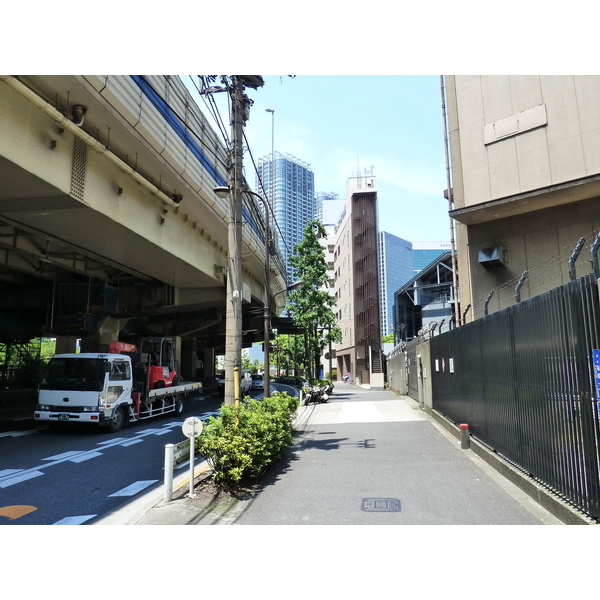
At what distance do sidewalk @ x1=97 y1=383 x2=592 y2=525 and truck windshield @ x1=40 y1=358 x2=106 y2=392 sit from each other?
6.50 m

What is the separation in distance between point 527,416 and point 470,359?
11.9 ft

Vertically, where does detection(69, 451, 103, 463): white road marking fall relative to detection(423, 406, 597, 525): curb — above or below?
below

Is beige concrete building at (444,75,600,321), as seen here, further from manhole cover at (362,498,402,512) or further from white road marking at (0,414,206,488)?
white road marking at (0,414,206,488)

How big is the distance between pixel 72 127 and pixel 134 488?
7.01m

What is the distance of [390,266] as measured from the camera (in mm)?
137625

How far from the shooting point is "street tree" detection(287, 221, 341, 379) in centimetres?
3102

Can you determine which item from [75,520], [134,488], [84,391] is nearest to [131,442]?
[84,391]

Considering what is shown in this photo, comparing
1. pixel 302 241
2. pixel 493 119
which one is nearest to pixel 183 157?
pixel 493 119

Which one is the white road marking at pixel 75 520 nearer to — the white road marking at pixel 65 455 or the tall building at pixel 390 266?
the white road marking at pixel 65 455

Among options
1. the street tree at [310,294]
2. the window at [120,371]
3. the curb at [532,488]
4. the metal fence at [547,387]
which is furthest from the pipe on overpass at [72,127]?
the street tree at [310,294]

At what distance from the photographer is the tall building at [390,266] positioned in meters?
134

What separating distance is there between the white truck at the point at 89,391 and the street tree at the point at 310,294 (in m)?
16.1

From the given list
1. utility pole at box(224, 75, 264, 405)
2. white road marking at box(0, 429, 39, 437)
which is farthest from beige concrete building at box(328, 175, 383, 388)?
utility pole at box(224, 75, 264, 405)

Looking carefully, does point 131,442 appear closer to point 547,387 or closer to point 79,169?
point 79,169
